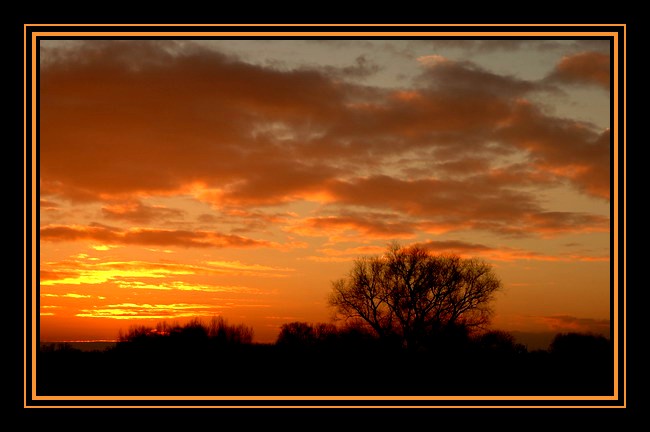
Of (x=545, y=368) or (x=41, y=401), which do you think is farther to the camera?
(x=545, y=368)

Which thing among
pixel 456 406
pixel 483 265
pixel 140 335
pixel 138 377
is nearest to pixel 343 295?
pixel 483 265

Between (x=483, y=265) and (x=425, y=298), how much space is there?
287 cm
